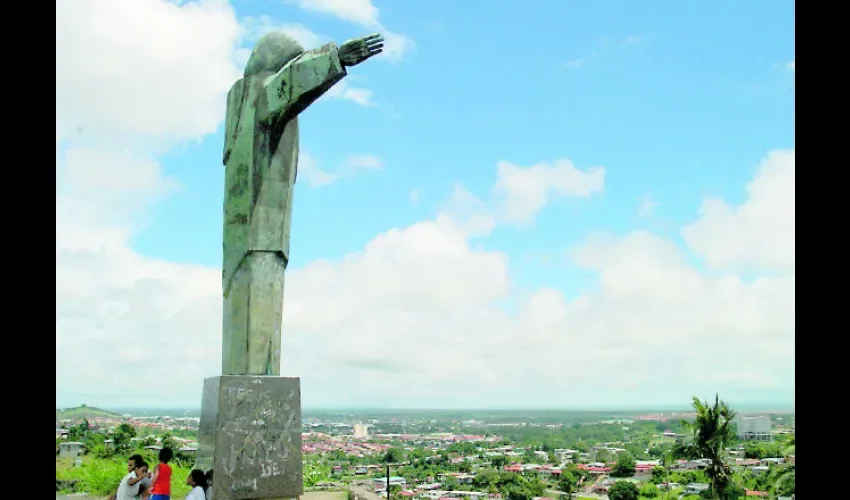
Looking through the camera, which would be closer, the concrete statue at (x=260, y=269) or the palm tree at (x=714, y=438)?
the concrete statue at (x=260, y=269)

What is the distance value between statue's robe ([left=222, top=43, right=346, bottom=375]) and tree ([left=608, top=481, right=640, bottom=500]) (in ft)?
137

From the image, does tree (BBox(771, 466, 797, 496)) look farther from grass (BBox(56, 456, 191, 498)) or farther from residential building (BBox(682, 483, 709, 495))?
grass (BBox(56, 456, 191, 498))

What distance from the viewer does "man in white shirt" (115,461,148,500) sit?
28.7 ft

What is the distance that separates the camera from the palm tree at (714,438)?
38438 millimetres

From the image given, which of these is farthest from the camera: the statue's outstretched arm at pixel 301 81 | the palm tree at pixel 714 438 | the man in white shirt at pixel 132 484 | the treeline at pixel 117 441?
the palm tree at pixel 714 438

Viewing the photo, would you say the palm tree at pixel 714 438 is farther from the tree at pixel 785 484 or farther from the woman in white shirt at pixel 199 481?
the woman in white shirt at pixel 199 481

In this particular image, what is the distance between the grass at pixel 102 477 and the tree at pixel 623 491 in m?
37.9

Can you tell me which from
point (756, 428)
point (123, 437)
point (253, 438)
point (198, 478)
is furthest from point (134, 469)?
point (756, 428)

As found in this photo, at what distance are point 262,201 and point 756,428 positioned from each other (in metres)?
47.5

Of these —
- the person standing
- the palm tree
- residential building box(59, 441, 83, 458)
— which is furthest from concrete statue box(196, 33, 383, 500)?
the palm tree

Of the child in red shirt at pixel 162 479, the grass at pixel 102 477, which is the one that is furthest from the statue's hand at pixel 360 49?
the grass at pixel 102 477

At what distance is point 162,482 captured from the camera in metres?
8.64
